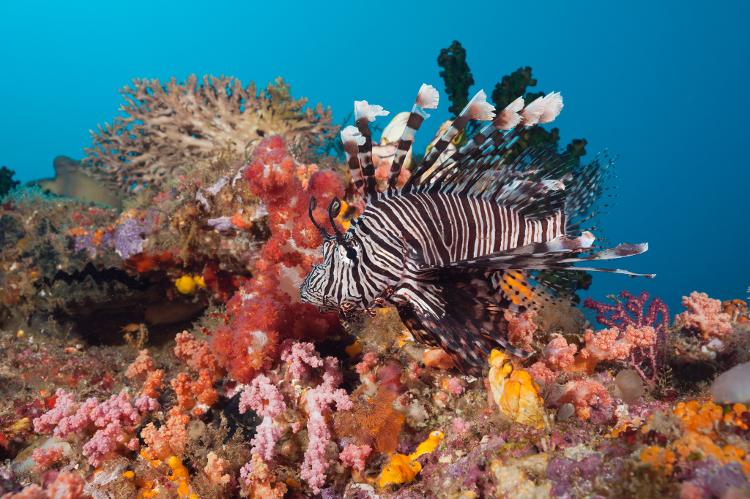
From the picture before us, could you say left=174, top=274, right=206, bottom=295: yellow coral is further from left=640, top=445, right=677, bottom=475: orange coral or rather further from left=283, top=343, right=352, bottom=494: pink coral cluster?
left=640, top=445, right=677, bottom=475: orange coral

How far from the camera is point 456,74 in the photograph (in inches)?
359

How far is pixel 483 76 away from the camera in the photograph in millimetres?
152125

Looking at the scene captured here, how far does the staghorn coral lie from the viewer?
29.3 feet

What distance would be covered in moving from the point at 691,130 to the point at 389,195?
5568 inches

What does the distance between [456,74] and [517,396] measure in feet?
25.9

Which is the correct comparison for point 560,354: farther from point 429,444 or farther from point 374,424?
point 374,424

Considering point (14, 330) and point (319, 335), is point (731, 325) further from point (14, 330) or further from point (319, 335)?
point (14, 330)

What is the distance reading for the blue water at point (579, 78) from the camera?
333 feet

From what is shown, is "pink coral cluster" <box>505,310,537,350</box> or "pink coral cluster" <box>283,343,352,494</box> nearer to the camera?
"pink coral cluster" <box>283,343,352,494</box>

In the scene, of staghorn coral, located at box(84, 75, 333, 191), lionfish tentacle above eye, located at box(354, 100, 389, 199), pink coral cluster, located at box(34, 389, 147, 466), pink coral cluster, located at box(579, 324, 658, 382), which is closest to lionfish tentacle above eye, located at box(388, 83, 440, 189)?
lionfish tentacle above eye, located at box(354, 100, 389, 199)

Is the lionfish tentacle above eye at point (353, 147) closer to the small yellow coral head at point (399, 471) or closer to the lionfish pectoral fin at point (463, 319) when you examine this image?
the lionfish pectoral fin at point (463, 319)

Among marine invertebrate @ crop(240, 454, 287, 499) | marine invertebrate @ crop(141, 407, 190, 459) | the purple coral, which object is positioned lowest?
marine invertebrate @ crop(240, 454, 287, 499)

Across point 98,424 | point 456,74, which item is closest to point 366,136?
point 98,424

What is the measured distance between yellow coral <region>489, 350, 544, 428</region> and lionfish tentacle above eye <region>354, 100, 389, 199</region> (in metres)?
1.61
